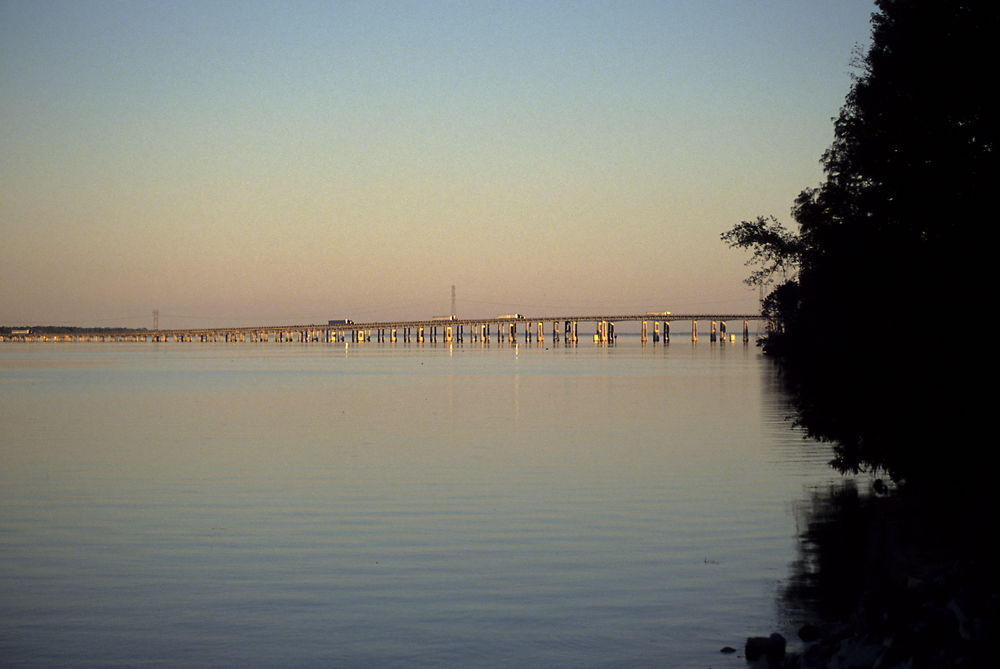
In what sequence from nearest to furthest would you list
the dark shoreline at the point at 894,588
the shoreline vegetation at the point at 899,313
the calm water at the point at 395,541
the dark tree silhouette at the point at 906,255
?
the dark shoreline at the point at 894,588, the calm water at the point at 395,541, the shoreline vegetation at the point at 899,313, the dark tree silhouette at the point at 906,255

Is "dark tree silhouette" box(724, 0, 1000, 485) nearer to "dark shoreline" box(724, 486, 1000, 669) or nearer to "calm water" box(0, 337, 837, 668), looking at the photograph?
"dark shoreline" box(724, 486, 1000, 669)

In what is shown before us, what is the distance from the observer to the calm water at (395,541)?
639 inches

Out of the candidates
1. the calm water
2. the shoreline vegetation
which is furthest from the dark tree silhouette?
the calm water

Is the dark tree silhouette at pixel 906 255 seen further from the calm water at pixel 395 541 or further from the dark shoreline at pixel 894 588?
the calm water at pixel 395 541

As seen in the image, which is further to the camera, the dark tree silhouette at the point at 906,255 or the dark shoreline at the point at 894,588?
the dark tree silhouette at the point at 906,255

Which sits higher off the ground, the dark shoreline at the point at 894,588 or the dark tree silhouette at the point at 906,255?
the dark tree silhouette at the point at 906,255

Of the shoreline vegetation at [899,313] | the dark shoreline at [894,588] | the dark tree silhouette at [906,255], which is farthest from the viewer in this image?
the dark tree silhouette at [906,255]

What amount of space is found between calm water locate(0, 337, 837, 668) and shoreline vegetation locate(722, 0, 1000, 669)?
1.41 metres

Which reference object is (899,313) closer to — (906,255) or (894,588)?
(906,255)

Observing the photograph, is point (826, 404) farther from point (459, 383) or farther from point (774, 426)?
point (459, 383)

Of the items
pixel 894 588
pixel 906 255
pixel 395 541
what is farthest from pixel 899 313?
pixel 395 541

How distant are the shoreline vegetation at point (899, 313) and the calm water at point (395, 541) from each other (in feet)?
4.61

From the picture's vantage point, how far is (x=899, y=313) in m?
23.3

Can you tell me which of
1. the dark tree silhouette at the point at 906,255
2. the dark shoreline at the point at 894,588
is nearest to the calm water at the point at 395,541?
the dark shoreline at the point at 894,588
